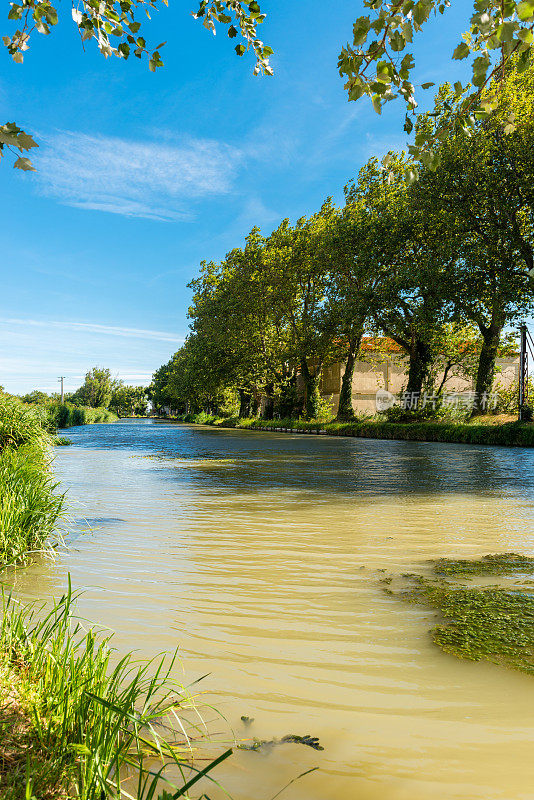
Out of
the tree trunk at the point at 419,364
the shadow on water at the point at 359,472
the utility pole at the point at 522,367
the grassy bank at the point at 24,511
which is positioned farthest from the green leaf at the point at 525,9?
the tree trunk at the point at 419,364

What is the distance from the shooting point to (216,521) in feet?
22.4

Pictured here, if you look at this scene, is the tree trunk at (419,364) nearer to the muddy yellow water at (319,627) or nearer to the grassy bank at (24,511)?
the muddy yellow water at (319,627)

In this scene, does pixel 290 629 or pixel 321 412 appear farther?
pixel 321 412

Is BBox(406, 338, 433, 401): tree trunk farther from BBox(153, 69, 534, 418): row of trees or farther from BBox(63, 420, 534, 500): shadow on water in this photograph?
BBox(63, 420, 534, 500): shadow on water

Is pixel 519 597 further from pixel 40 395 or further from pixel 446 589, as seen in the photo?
pixel 40 395

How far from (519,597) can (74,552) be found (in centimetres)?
400

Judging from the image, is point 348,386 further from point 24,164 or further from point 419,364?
point 24,164

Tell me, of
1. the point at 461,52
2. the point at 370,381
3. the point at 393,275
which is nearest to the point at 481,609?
the point at 461,52

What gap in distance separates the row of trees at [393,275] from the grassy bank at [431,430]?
7.98 feet

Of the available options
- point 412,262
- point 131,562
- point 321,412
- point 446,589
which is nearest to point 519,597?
point 446,589

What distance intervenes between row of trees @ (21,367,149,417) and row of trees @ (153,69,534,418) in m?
67.0

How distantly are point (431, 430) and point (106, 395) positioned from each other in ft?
321

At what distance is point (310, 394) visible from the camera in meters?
39.4

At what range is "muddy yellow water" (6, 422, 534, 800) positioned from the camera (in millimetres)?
2025
